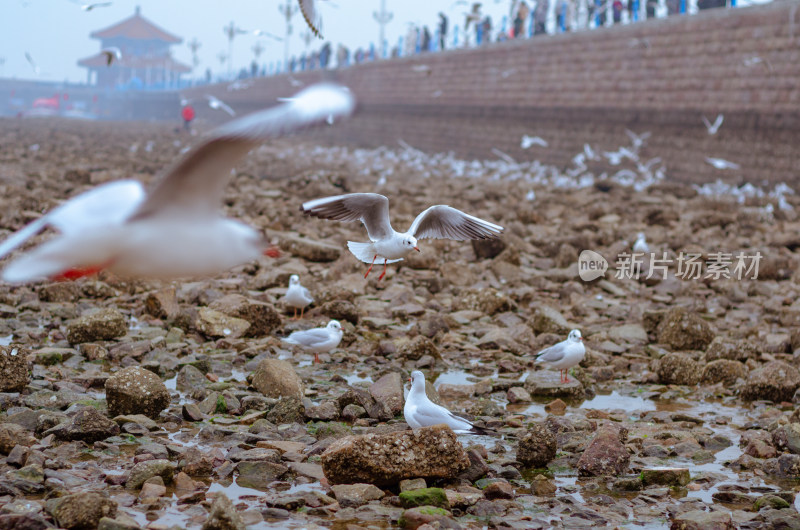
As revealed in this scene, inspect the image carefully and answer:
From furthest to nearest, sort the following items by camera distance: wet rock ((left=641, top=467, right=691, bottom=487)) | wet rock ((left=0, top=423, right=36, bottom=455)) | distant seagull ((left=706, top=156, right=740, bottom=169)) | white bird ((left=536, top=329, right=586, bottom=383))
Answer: distant seagull ((left=706, top=156, right=740, bottom=169))
white bird ((left=536, top=329, right=586, bottom=383))
wet rock ((left=641, top=467, right=691, bottom=487))
wet rock ((left=0, top=423, right=36, bottom=455))

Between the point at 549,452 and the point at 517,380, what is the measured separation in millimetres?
1760

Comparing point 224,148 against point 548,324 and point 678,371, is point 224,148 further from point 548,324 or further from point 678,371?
point 548,324

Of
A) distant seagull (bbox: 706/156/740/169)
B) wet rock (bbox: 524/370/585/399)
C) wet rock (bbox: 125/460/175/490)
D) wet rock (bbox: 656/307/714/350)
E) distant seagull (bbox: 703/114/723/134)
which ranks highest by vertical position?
distant seagull (bbox: 703/114/723/134)

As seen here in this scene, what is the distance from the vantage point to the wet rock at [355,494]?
3.62 metres

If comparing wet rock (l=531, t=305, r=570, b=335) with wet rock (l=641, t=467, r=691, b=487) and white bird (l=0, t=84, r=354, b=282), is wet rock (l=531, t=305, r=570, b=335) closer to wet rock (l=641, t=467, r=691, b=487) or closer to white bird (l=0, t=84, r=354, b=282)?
wet rock (l=641, t=467, r=691, b=487)

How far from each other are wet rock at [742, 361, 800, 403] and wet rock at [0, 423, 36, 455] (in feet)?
14.5

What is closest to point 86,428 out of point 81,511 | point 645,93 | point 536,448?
point 81,511

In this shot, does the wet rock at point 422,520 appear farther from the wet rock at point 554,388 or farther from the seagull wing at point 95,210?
the wet rock at point 554,388

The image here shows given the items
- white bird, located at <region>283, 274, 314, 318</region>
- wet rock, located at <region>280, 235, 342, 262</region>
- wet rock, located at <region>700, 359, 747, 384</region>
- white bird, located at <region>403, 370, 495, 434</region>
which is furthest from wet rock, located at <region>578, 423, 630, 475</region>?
wet rock, located at <region>280, 235, 342, 262</region>

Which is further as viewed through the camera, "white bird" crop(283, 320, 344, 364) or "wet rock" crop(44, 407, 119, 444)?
"white bird" crop(283, 320, 344, 364)

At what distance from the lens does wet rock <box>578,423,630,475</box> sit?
13.6ft

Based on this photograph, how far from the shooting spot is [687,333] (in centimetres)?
701

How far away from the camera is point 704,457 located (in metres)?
4.57

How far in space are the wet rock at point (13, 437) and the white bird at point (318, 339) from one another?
2149mm
